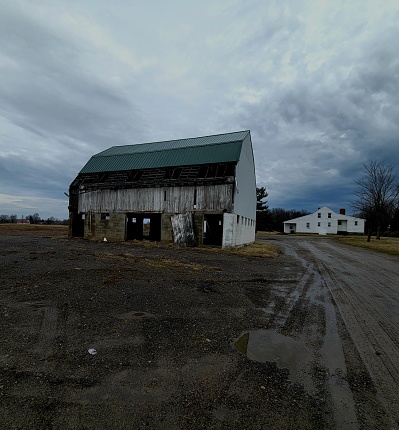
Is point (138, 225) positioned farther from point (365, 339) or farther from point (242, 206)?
point (365, 339)

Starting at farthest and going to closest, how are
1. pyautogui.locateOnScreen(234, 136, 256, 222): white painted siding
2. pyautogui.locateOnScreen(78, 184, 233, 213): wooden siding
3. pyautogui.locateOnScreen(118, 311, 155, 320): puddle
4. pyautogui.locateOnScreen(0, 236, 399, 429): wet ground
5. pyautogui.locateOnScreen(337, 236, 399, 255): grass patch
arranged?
pyautogui.locateOnScreen(337, 236, 399, 255): grass patch < pyautogui.locateOnScreen(234, 136, 256, 222): white painted siding < pyautogui.locateOnScreen(78, 184, 233, 213): wooden siding < pyautogui.locateOnScreen(118, 311, 155, 320): puddle < pyautogui.locateOnScreen(0, 236, 399, 429): wet ground

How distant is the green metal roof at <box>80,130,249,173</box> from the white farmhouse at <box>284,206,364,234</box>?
5624 cm

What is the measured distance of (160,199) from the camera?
81.0 feet

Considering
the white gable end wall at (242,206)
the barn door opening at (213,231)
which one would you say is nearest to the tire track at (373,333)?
the white gable end wall at (242,206)

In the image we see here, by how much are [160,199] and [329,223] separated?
201 ft

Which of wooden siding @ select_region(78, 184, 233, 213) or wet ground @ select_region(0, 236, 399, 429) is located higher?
wooden siding @ select_region(78, 184, 233, 213)

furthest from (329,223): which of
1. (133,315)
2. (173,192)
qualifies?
(133,315)

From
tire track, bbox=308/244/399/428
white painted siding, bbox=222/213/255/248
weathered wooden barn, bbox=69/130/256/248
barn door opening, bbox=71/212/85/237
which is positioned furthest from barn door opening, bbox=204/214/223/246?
tire track, bbox=308/244/399/428

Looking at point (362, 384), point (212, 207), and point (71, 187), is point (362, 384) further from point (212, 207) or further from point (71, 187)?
point (71, 187)

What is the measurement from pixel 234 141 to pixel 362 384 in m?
21.8

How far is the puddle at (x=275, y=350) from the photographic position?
3.89 metres

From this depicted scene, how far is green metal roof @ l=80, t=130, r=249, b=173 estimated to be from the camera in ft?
77.2

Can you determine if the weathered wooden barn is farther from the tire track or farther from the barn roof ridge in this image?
the tire track

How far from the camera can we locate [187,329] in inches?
196
